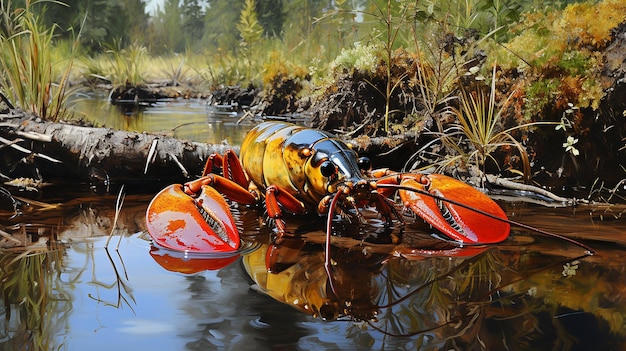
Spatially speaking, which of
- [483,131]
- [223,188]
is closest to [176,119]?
[483,131]

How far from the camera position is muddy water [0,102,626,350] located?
58.2 inches

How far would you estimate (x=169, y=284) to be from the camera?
1.91m

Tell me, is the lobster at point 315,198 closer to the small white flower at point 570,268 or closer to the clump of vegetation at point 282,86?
the small white flower at point 570,268

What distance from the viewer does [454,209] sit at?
2.45 meters

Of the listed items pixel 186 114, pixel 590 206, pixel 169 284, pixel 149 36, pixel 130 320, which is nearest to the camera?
pixel 130 320

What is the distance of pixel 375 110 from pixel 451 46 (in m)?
0.81

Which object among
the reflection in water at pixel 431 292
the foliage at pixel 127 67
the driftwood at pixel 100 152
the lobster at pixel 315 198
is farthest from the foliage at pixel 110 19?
the reflection in water at pixel 431 292

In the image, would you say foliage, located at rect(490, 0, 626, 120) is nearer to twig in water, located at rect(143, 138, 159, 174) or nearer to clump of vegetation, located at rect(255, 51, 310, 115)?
twig in water, located at rect(143, 138, 159, 174)

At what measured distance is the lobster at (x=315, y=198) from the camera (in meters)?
2.32

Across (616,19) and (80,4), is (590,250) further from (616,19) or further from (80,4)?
(80,4)

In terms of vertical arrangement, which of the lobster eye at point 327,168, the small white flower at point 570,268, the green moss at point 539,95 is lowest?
the small white flower at point 570,268

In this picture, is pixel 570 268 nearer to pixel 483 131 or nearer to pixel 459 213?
pixel 459 213

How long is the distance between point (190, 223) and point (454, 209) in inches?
44.6

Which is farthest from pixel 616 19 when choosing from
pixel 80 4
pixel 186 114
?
pixel 80 4
